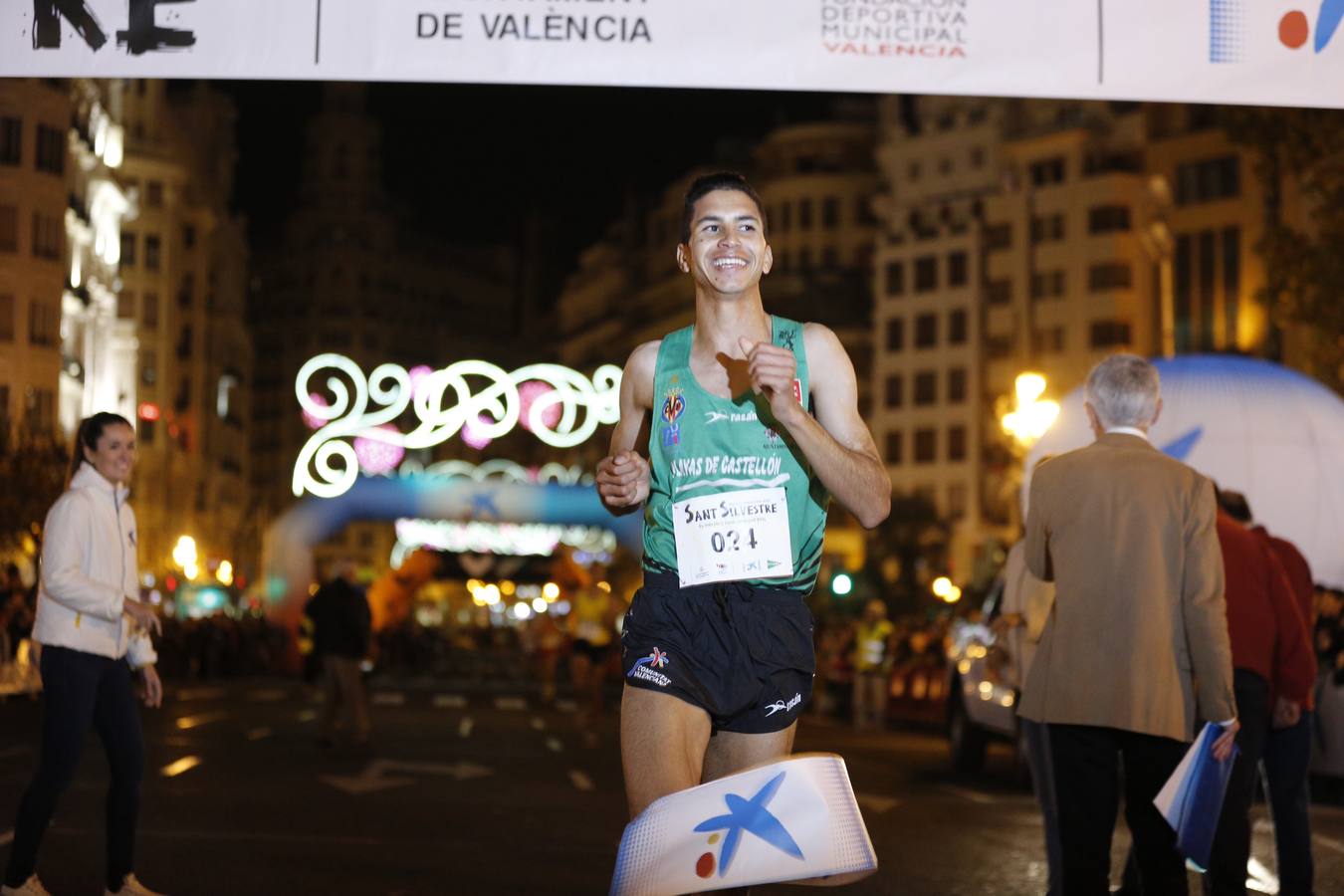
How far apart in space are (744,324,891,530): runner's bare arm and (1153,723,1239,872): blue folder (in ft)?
5.87

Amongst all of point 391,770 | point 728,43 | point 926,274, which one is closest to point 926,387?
point 926,274

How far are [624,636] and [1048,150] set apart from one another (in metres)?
98.0

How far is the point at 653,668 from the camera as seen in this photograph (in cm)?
556

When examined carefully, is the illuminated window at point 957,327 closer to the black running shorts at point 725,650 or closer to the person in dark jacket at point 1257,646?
the person in dark jacket at point 1257,646

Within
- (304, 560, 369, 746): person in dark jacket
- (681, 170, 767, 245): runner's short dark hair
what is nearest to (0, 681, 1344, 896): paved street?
(304, 560, 369, 746): person in dark jacket

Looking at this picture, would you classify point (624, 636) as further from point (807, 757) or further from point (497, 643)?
point (497, 643)

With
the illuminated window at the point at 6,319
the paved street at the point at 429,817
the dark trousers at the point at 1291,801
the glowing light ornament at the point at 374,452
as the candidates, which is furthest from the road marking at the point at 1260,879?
the illuminated window at the point at 6,319

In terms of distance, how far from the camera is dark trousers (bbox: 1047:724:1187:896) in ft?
22.8

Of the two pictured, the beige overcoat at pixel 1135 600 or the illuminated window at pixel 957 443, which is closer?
the beige overcoat at pixel 1135 600

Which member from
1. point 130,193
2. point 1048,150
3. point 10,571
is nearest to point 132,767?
point 10,571

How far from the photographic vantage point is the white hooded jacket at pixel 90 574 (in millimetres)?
8766

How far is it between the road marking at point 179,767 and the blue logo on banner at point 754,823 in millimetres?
12232

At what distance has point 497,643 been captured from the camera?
10425cm

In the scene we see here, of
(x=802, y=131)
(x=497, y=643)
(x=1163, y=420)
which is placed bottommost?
(x=497, y=643)
